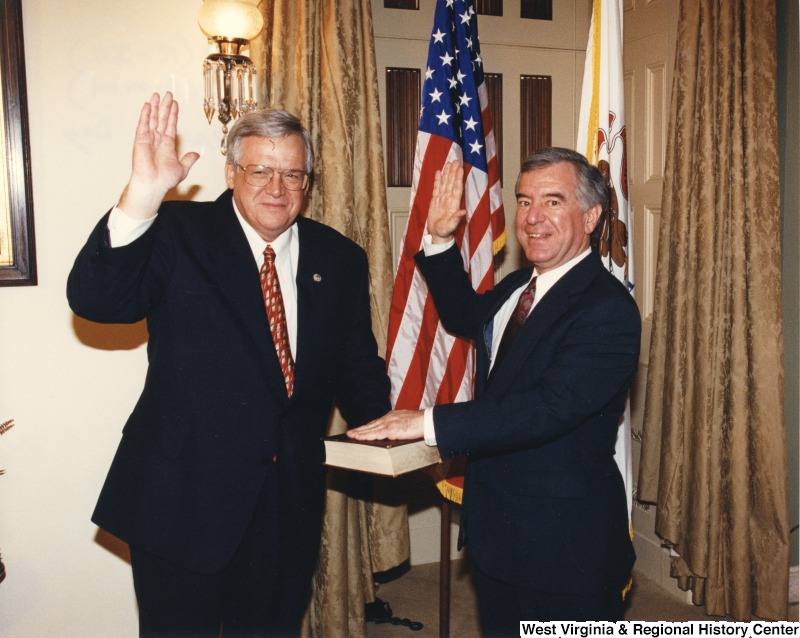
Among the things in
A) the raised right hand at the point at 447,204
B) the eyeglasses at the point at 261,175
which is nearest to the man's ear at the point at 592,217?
the raised right hand at the point at 447,204

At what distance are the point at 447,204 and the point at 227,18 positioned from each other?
3.23 feet

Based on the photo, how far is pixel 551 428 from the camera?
1.92 m

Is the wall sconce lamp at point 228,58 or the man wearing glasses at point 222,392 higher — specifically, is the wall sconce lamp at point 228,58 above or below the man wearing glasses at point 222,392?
above

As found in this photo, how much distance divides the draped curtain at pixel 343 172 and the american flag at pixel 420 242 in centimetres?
24

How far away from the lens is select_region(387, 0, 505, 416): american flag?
2.93 meters

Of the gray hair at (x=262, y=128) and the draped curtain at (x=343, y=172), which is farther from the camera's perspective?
the draped curtain at (x=343, y=172)

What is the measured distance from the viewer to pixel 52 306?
105 inches

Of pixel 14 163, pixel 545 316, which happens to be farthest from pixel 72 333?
pixel 545 316

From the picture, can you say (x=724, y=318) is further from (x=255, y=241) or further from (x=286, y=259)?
(x=255, y=241)

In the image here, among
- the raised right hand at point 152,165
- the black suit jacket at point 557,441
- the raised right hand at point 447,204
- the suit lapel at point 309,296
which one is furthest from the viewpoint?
the raised right hand at point 447,204

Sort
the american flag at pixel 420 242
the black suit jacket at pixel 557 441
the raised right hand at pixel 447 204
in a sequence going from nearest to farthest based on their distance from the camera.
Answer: the black suit jacket at pixel 557 441, the raised right hand at pixel 447 204, the american flag at pixel 420 242

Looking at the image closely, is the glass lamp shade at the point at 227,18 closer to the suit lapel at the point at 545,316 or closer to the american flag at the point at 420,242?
the american flag at the point at 420,242

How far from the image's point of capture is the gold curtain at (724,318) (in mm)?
3027

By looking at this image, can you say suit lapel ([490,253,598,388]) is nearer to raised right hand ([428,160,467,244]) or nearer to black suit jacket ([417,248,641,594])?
black suit jacket ([417,248,641,594])
